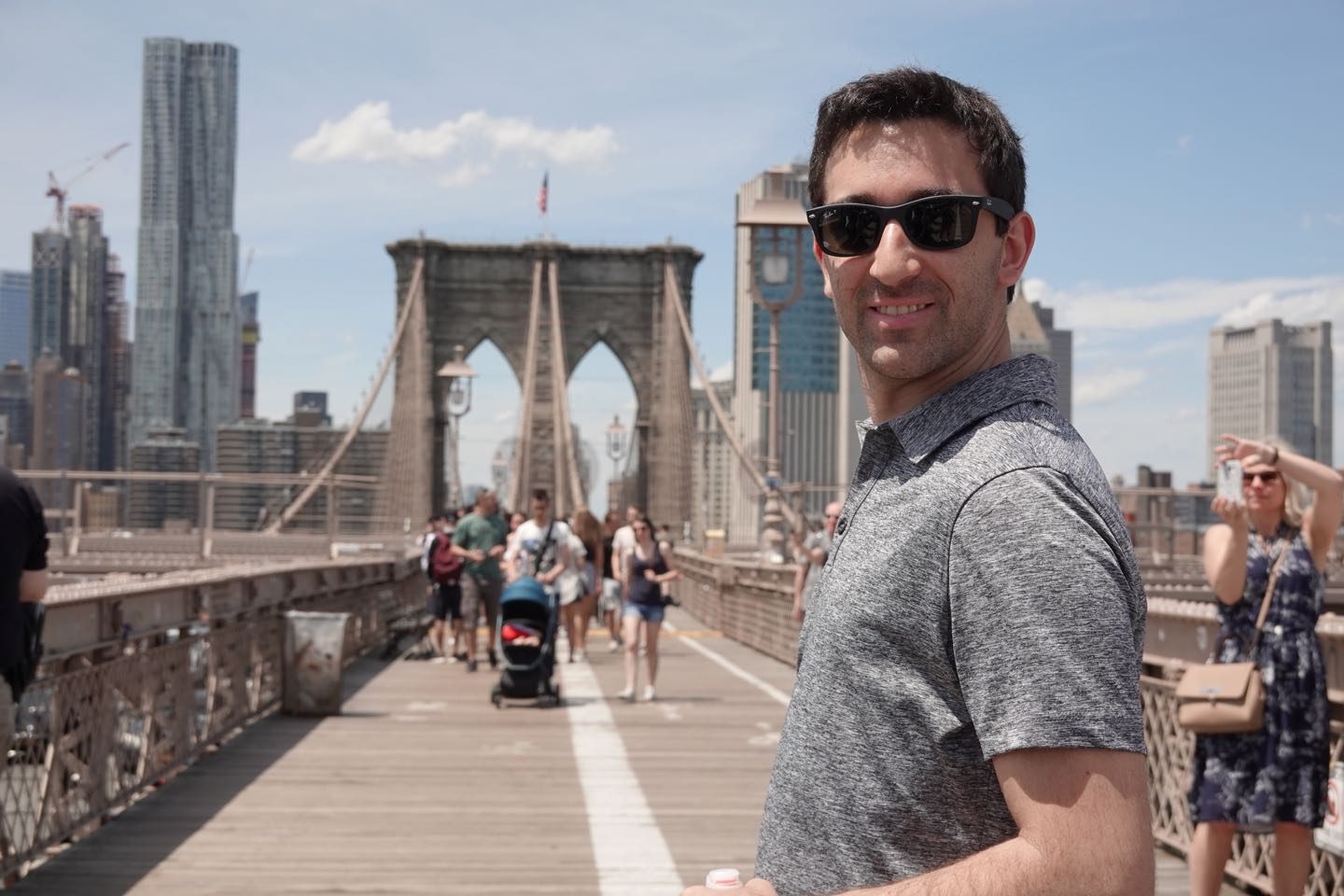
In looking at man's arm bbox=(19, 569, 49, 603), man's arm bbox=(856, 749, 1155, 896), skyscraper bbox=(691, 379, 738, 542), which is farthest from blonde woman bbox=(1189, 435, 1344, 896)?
skyscraper bbox=(691, 379, 738, 542)

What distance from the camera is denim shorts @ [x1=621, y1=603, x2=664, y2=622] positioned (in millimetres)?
13867

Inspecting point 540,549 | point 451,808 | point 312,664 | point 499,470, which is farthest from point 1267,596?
point 499,470

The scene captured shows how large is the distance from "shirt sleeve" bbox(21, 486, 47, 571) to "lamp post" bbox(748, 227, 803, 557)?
1512 cm

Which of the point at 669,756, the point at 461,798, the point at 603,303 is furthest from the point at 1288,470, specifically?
the point at 603,303

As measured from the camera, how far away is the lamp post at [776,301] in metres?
21.2

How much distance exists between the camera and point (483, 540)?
1691 cm

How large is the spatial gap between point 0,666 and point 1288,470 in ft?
13.1

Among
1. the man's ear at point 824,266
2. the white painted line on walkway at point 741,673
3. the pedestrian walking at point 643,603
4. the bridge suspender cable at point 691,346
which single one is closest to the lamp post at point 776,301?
the white painted line on walkway at point 741,673

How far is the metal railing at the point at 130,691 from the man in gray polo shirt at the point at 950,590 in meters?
4.70

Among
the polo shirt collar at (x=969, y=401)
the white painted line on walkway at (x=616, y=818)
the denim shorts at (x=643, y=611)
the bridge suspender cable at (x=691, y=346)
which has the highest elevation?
the bridge suspender cable at (x=691, y=346)

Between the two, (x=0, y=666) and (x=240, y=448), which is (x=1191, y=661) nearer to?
(x=0, y=666)

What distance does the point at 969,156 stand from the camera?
1.87m

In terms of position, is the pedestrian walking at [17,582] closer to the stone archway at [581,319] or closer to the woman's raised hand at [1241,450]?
the woman's raised hand at [1241,450]

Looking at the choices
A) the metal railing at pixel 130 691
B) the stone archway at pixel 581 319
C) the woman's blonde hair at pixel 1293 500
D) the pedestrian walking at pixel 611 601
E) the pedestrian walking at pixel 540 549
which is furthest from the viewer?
the stone archway at pixel 581 319
